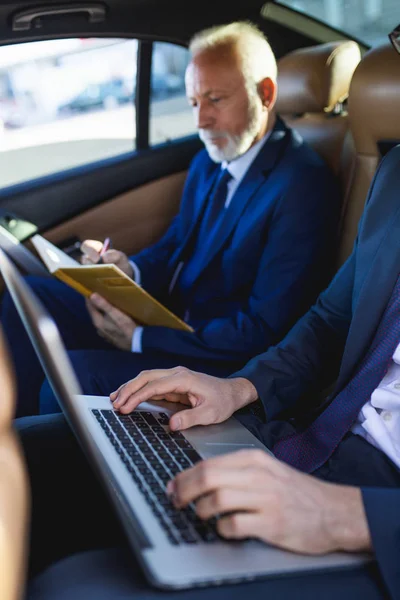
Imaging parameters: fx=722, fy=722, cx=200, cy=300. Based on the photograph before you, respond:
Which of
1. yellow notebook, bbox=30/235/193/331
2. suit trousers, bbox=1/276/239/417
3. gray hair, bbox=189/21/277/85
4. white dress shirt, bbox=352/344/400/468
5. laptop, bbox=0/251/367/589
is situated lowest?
suit trousers, bbox=1/276/239/417

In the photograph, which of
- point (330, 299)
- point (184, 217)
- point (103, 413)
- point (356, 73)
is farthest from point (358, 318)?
point (184, 217)

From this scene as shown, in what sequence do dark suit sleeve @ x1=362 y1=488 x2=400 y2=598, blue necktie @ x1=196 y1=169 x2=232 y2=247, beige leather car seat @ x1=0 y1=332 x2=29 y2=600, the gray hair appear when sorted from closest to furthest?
beige leather car seat @ x1=0 y1=332 x2=29 y2=600 < dark suit sleeve @ x1=362 y1=488 x2=400 y2=598 < the gray hair < blue necktie @ x1=196 y1=169 x2=232 y2=247

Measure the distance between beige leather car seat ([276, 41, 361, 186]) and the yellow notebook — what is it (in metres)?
0.67

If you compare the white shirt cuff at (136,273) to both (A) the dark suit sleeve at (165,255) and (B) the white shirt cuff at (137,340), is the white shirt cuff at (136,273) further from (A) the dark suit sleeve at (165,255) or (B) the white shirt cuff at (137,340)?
(B) the white shirt cuff at (137,340)

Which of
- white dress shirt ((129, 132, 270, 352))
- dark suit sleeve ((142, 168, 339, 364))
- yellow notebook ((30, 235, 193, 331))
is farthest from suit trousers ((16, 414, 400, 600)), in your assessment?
white dress shirt ((129, 132, 270, 352))

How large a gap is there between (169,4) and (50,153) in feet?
2.43

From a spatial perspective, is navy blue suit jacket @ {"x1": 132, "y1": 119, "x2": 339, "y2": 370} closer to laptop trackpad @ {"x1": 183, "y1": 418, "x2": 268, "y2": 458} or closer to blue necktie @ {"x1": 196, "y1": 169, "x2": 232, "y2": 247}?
blue necktie @ {"x1": 196, "y1": 169, "x2": 232, "y2": 247}

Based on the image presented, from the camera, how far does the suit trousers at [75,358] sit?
5.85 ft

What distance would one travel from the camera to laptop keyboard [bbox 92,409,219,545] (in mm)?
819

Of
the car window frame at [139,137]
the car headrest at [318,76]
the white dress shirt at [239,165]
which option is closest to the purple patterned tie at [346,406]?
the white dress shirt at [239,165]

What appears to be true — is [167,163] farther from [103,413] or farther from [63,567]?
[63,567]

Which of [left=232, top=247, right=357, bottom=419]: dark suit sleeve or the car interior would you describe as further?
the car interior

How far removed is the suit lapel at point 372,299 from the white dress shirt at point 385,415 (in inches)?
2.4

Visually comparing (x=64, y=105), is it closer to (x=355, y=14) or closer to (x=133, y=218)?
(x=133, y=218)
